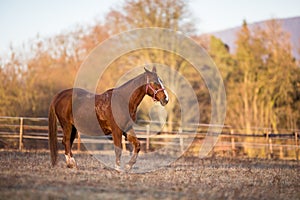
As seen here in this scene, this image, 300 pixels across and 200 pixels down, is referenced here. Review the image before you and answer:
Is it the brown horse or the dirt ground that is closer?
the dirt ground

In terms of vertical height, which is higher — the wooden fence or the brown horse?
the brown horse

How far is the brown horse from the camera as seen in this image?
777 cm

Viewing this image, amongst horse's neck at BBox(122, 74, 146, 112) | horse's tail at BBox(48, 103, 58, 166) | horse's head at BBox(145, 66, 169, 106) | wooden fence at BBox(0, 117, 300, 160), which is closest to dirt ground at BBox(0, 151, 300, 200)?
horse's tail at BBox(48, 103, 58, 166)

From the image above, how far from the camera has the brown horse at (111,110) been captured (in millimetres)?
7770

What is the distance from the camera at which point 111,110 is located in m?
7.82

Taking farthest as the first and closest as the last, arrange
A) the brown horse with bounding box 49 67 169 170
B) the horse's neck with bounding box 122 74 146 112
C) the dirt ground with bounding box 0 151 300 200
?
the horse's neck with bounding box 122 74 146 112
the brown horse with bounding box 49 67 169 170
the dirt ground with bounding box 0 151 300 200

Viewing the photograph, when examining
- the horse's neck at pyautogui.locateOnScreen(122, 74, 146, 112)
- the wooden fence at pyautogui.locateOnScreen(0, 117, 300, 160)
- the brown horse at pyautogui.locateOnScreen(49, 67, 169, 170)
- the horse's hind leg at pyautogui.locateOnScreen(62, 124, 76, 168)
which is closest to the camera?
the brown horse at pyautogui.locateOnScreen(49, 67, 169, 170)

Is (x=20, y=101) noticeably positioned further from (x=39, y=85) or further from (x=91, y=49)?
(x=91, y=49)

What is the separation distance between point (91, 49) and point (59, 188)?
1903cm

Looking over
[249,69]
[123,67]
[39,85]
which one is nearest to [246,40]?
[249,69]

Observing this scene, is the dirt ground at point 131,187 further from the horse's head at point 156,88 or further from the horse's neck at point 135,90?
the horse's head at point 156,88

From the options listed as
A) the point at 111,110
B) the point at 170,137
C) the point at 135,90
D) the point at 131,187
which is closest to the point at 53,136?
the point at 111,110

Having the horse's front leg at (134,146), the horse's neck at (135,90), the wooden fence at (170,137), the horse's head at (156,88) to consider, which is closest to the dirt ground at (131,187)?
the horse's front leg at (134,146)

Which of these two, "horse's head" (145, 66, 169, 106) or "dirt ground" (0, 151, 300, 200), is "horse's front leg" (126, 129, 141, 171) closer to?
"dirt ground" (0, 151, 300, 200)
